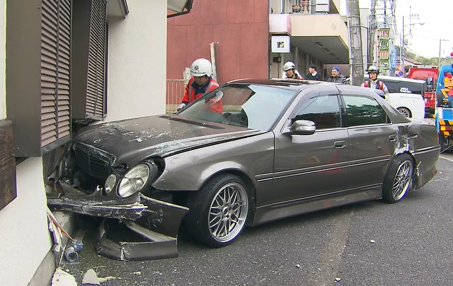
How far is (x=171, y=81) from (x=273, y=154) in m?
14.3

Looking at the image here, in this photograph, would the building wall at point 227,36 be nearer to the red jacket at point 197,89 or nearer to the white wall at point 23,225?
the red jacket at point 197,89

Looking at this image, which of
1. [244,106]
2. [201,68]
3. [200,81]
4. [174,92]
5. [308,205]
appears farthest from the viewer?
[174,92]

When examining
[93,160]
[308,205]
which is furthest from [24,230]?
[308,205]

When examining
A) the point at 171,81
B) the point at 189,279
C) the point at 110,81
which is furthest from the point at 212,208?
the point at 171,81

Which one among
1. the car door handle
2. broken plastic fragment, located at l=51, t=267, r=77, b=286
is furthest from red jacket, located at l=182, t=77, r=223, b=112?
broken plastic fragment, located at l=51, t=267, r=77, b=286

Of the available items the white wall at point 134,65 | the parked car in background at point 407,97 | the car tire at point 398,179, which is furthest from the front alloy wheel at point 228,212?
the parked car in background at point 407,97

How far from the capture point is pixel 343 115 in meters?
5.42

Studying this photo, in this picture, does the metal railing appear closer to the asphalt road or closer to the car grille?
the asphalt road

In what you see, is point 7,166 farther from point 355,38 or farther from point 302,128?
point 355,38

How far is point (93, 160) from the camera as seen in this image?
13.7 ft

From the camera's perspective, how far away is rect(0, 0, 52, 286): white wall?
8.54 feet

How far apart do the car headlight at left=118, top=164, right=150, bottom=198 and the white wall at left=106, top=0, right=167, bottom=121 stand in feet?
14.0

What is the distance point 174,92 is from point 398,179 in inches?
520

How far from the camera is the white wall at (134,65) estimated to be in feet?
25.9
